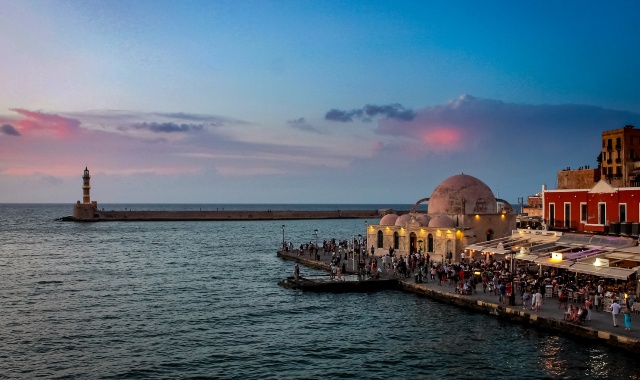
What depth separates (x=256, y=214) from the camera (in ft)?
582

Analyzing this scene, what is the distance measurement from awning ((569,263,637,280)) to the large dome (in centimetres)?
2021

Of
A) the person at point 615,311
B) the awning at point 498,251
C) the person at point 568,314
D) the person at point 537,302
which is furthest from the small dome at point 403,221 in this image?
the person at point 615,311

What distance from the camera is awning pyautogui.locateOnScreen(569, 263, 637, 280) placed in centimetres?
2777

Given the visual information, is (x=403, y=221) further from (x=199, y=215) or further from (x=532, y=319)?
(x=199, y=215)

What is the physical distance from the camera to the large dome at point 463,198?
5178 centimetres

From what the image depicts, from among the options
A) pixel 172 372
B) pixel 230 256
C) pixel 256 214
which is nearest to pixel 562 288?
pixel 172 372

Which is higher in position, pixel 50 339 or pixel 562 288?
pixel 562 288

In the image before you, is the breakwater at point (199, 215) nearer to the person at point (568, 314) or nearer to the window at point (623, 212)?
the window at point (623, 212)

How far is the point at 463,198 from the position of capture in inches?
2044

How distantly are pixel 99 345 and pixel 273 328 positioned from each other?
27.5ft

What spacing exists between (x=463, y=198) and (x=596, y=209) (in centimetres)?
1248

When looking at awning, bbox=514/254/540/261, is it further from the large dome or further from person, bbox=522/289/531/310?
the large dome

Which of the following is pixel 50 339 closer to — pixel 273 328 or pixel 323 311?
pixel 273 328

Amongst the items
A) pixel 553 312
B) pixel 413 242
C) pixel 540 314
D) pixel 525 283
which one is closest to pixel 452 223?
pixel 413 242
